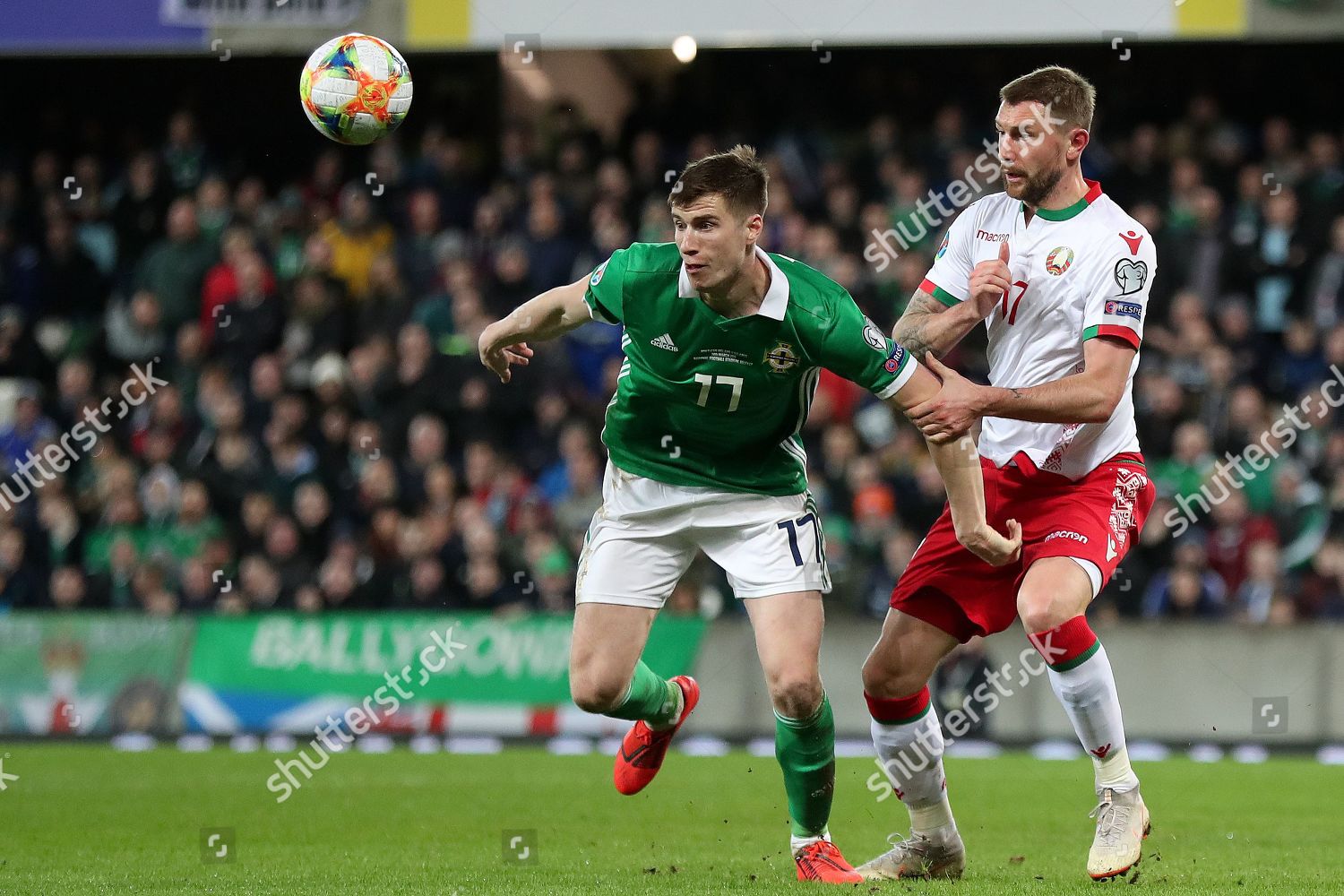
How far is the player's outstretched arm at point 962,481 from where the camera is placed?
20.0ft

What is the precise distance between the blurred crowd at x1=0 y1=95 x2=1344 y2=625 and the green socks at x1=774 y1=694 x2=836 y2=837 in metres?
6.81

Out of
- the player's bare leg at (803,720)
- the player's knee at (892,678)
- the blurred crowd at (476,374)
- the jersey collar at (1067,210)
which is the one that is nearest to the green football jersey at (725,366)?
the player's bare leg at (803,720)

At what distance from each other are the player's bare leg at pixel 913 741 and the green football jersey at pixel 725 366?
0.72m

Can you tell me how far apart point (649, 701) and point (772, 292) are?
1.80 m

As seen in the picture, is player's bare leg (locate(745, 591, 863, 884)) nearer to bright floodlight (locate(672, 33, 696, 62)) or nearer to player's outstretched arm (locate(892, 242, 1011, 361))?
player's outstretched arm (locate(892, 242, 1011, 361))

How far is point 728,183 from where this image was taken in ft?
19.9

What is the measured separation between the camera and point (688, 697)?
7.36 m

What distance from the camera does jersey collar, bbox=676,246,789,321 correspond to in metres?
6.17

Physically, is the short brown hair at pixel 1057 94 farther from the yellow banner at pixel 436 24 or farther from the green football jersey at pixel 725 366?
the yellow banner at pixel 436 24

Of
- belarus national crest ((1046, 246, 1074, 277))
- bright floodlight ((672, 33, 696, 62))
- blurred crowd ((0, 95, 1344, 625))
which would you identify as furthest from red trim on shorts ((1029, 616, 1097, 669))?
bright floodlight ((672, 33, 696, 62))

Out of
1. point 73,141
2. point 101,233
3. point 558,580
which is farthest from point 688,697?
point 73,141

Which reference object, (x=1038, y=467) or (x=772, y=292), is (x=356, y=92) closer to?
(x=772, y=292)

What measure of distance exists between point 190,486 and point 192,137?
5.12m

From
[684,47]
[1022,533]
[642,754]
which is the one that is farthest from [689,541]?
[684,47]
